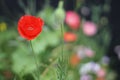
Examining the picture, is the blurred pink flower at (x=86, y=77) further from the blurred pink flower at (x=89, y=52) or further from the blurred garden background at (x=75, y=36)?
the blurred pink flower at (x=89, y=52)

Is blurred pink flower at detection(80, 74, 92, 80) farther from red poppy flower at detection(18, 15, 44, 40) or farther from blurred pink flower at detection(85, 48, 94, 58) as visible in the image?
red poppy flower at detection(18, 15, 44, 40)

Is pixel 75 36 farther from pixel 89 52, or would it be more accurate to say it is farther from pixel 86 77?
pixel 86 77

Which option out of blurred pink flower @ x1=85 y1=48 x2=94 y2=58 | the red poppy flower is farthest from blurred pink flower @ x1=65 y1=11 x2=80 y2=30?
the red poppy flower

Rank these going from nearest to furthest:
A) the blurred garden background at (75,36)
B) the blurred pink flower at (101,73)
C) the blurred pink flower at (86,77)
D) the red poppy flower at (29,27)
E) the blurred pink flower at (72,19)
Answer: the red poppy flower at (29,27) < the blurred garden background at (75,36) < the blurred pink flower at (86,77) < the blurred pink flower at (101,73) < the blurred pink flower at (72,19)

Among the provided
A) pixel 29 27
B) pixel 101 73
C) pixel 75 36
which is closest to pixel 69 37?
pixel 75 36

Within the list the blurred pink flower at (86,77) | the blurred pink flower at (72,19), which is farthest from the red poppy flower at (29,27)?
the blurred pink flower at (72,19)

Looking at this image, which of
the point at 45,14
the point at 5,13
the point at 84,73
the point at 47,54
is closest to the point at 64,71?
the point at 47,54
